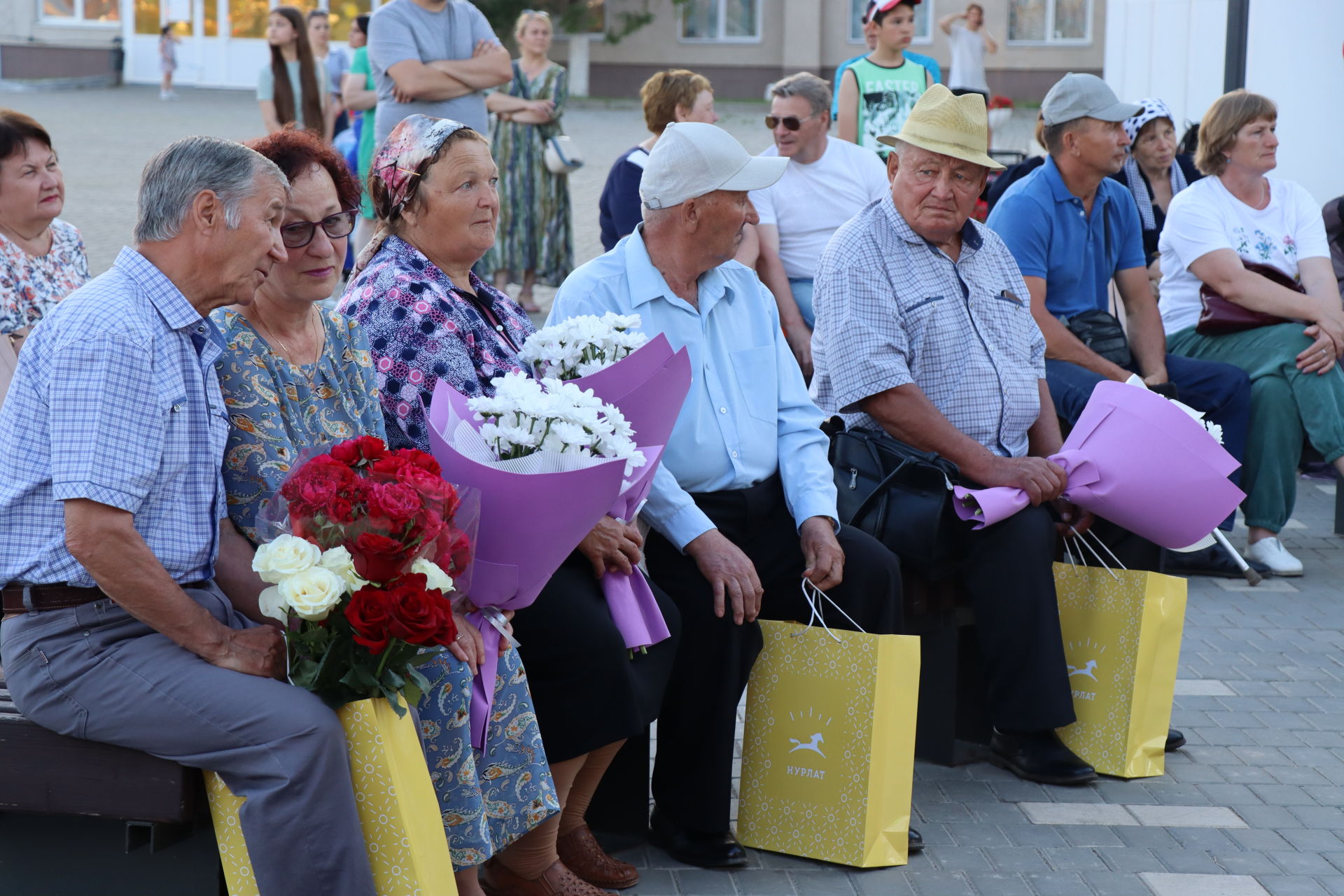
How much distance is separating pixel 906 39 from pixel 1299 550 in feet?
12.0

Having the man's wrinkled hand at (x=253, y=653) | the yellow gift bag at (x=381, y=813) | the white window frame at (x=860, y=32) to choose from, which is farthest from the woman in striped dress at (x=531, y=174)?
the white window frame at (x=860, y=32)

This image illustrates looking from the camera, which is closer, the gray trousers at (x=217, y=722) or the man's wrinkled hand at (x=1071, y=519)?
the gray trousers at (x=217, y=722)

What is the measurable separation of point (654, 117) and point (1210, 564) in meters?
3.32

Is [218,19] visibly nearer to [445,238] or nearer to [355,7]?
[355,7]

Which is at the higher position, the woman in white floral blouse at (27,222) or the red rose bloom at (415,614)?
the woman in white floral blouse at (27,222)

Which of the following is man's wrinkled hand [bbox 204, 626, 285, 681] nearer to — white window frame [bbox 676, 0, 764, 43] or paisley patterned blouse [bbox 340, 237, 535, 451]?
paisley patterned blouse [bbox 340, 237, 535, 451]

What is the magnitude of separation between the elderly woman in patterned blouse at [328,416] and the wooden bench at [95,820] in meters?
0.47

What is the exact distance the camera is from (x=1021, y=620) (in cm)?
387

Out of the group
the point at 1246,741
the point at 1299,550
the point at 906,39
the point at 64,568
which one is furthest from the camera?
the point at 906,39

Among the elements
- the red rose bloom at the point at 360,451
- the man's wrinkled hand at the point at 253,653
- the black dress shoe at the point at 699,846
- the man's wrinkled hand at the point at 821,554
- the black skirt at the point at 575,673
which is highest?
the red rose bloom at the point at 360,451

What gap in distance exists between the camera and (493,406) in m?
2.73

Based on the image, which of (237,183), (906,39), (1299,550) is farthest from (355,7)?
(237,183)

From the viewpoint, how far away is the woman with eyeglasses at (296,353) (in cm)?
276

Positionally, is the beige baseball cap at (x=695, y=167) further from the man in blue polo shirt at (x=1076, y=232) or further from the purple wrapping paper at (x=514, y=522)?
the man in blue polo shirt at (x=1076, y=232)
